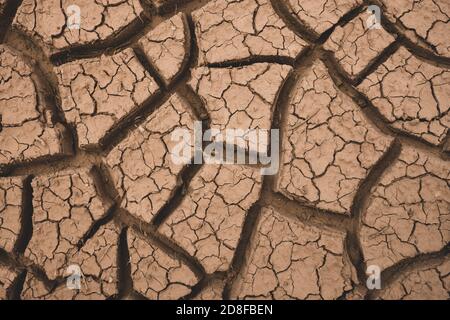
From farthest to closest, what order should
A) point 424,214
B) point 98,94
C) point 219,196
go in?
point 98,94 → point 219,196 → point 424,214

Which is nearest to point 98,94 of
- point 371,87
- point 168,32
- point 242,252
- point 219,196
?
point 168,32

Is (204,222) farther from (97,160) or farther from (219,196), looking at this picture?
(97,160)

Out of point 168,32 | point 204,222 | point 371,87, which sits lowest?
point 204,222

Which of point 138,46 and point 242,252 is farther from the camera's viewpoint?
point 138,46

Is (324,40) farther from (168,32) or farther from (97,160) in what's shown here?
(97,160)

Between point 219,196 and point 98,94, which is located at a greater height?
point 98,94

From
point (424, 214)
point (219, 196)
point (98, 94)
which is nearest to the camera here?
point (424, 214)
